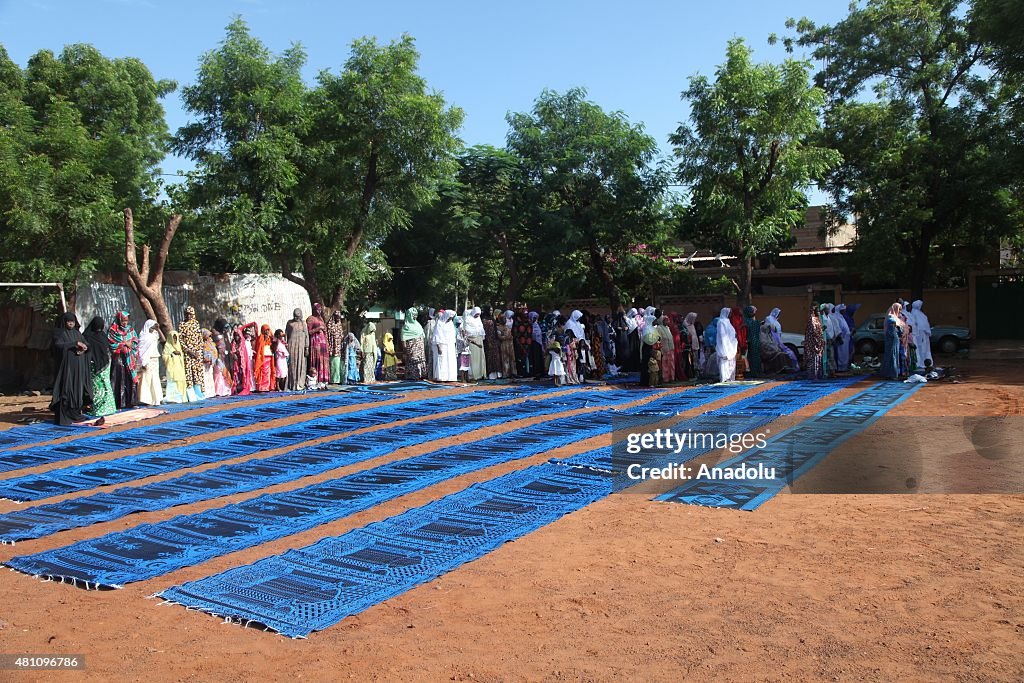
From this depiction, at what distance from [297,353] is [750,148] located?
9.72m

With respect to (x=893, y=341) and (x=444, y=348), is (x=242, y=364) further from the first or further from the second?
(x=893, y=341)

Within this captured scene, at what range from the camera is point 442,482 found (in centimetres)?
659

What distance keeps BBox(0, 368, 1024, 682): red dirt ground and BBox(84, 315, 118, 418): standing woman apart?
5.93 meters

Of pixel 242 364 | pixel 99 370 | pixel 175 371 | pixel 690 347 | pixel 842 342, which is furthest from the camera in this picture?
pixel 842 342

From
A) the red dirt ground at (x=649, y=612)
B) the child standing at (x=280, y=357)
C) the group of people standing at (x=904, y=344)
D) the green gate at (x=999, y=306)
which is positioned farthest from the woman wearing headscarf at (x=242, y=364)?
the green gate at (x=999, y=306)

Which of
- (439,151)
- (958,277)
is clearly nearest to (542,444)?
(439,151)

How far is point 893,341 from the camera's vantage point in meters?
13.9

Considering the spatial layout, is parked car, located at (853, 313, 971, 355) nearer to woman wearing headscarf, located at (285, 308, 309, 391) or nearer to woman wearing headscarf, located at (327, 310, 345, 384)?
woman wearing headscarf, located at (327, 310, 345, 384)

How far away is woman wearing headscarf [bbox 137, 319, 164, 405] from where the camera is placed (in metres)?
11.7

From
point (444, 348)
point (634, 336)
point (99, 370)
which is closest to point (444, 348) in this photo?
point (444, 348)

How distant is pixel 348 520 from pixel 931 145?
17.0 meters

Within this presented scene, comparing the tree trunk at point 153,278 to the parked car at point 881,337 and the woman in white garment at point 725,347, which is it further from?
the parked car at point 881,337

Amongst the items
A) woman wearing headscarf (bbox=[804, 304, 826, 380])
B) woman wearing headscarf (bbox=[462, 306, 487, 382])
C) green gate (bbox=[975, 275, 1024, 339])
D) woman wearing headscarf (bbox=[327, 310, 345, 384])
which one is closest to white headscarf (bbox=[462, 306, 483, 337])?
woman wearing headscarf (bbox=[462, 306, 487, 382])

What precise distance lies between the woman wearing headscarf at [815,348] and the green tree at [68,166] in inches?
493
